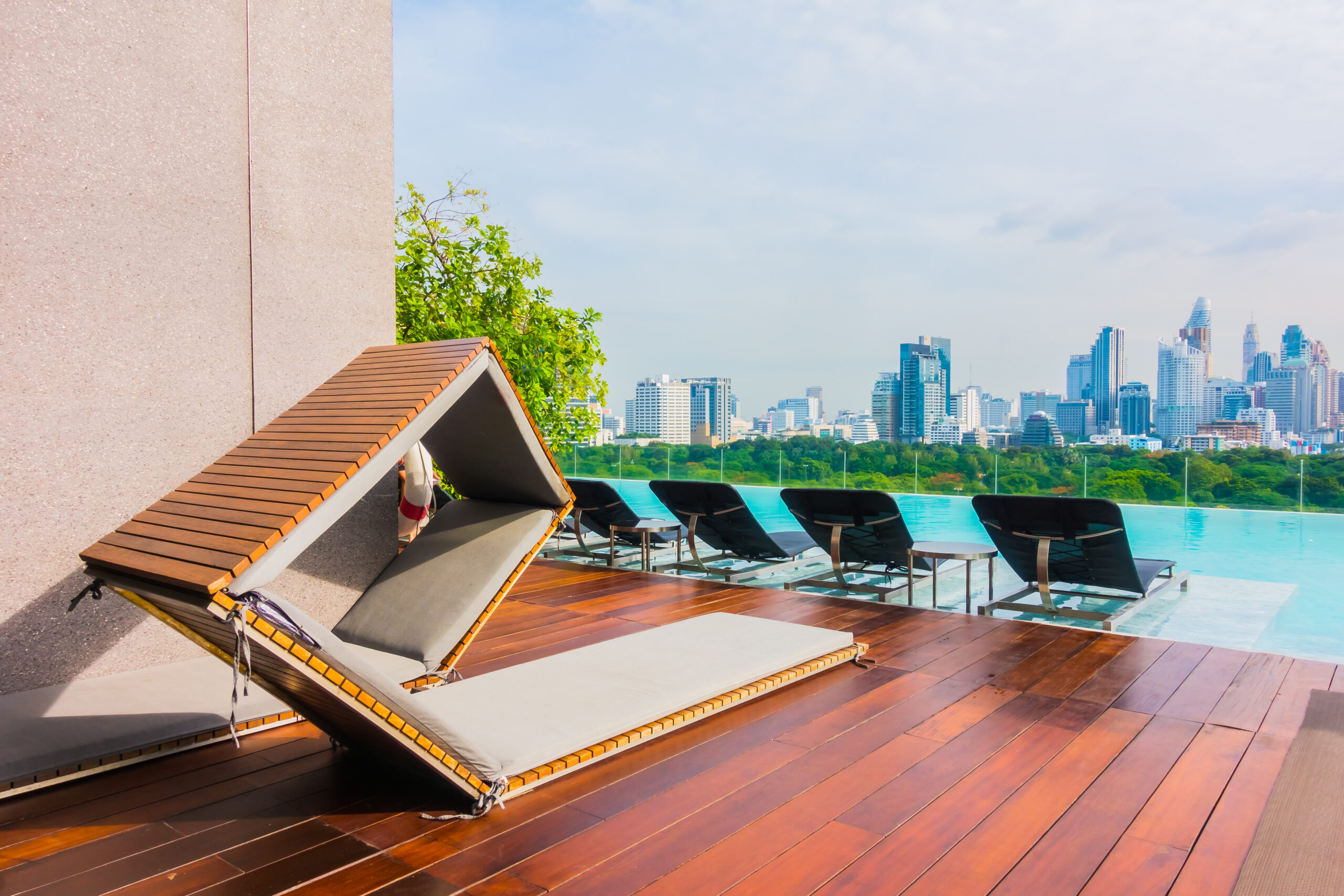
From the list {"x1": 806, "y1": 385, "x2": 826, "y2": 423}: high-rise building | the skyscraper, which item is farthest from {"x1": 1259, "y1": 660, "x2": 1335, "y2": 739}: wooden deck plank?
{"x1": 806, "y1": 385, "x2": 826, "y2": 423}: high-rise building

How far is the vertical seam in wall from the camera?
3498 millimetres

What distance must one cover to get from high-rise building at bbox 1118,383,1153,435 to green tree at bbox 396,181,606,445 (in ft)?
56.9

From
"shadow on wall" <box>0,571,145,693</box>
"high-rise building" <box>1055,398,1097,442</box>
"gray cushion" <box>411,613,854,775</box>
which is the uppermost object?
"high-rise building" <box>1055,398,1097,442</box>

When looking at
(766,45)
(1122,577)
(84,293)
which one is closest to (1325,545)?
(1122,577)

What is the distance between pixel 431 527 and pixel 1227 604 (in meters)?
5.41

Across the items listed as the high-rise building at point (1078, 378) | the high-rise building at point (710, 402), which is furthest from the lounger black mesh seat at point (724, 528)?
the high-rise building at point (1078, 378)

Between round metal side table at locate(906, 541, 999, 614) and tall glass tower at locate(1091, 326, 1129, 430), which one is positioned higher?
tall glass tower at locate(1091, 326, 1129, 430)

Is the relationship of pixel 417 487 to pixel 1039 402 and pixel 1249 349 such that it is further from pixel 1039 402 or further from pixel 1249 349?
pixel 1249 349

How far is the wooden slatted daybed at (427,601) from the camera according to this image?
193 centimetres

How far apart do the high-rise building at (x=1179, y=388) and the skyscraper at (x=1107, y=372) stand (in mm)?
1117

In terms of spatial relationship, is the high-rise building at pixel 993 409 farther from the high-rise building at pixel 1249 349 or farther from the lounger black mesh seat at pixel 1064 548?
the lounger black mesh seat at pixel 1064 548

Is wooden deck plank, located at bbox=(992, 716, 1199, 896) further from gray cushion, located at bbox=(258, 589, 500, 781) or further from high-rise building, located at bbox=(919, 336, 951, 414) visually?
high-rise building, located at bbox=(919, 336, 951, 414)

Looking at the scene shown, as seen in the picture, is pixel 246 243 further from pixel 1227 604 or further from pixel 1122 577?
pixel 1227 604

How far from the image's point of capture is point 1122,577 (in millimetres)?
4625
